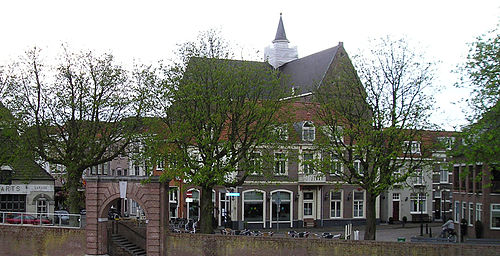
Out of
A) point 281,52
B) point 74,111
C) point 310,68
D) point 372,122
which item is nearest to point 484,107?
point 372,122

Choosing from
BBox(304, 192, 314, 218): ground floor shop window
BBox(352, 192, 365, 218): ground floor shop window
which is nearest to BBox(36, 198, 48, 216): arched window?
BBox(304, 192, 314, 218): ground floor shop window

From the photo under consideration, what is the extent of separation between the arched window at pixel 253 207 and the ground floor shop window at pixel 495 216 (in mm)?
16920

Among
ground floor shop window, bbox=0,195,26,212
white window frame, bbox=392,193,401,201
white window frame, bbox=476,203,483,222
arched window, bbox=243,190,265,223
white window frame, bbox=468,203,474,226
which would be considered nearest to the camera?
white window frame, bbox=476,203,483,222

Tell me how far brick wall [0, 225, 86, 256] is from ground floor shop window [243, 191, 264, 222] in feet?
61.4

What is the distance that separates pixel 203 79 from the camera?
3072 centimetres

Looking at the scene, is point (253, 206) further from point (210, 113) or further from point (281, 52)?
point (281, 52)

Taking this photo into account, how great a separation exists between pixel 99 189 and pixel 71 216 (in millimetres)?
2926

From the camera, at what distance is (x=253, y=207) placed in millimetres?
47062

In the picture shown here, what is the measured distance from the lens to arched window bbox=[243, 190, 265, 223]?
46781 millimetres

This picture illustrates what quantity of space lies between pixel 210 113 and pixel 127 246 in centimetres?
855

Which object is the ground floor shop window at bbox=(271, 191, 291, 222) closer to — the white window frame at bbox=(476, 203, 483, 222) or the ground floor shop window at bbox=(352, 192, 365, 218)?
the ground floor shop window at bbox=(352, 192, 365, 218)

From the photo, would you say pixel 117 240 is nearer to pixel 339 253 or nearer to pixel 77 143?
pixel 77 143

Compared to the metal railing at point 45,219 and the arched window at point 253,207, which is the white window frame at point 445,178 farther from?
the metal railing at point 45,219

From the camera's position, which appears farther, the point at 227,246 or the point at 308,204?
the point at 308,204
